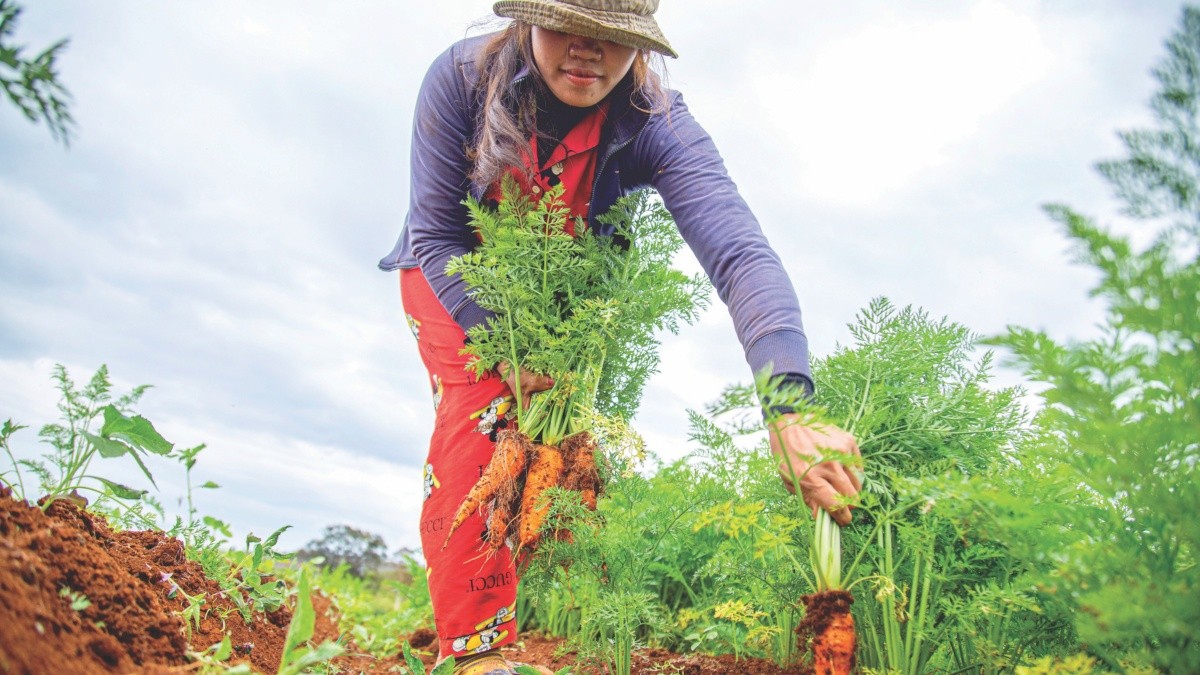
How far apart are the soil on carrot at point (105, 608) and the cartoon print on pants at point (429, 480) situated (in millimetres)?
574

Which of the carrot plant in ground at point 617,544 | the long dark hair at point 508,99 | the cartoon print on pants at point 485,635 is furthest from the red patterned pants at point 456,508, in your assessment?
the long dark hair at point 508,99

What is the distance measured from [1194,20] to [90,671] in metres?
1.98

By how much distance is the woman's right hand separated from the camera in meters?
2.64

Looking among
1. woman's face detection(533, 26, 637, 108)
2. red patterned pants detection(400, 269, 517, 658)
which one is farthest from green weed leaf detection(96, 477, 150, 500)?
woman's face detection(533, 26, 637, 108)

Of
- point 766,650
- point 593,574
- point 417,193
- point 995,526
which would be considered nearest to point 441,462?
point 593,574

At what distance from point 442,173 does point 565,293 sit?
1.77 ft

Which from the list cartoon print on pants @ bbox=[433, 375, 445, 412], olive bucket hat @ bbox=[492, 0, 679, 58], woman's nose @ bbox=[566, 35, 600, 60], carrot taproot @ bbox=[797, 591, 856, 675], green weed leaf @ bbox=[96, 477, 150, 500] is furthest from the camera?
cartoon print on pants @ bbox=[433, 375, 445, 412]

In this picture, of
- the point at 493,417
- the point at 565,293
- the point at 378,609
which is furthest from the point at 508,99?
the point at 378,609

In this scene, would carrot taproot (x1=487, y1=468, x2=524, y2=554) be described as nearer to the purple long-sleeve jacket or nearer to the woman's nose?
the purple long-sleeve jacket

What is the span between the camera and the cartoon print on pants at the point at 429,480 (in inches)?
108

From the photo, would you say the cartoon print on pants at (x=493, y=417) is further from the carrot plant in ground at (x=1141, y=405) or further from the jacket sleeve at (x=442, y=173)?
the carrot plant in ground at (x=1141, y=405)

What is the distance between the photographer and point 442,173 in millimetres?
2770

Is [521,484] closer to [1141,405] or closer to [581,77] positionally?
[581,77]

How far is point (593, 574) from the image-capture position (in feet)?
8.20
